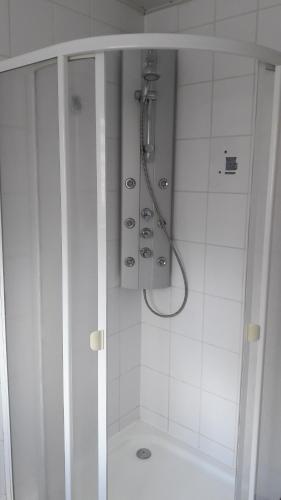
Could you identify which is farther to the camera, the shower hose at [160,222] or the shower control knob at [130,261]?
the shower control knob at [130,261]

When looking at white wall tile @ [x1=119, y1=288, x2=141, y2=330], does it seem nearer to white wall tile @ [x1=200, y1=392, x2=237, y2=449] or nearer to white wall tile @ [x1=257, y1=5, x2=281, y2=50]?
white wall tile @ [x1=200, y1=392, x2=237, y2=449]

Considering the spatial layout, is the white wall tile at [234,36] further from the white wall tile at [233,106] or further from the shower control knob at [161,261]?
the shower control knob at [161,261]

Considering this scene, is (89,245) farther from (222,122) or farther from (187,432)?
(187,432)

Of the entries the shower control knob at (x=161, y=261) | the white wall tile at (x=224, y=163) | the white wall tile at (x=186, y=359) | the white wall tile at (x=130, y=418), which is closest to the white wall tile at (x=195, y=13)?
the white wall tile at (x=224, y=163)

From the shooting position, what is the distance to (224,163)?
1.70 meters

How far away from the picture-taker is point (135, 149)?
1737 millimetres

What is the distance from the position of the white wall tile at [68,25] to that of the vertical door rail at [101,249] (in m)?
0.59

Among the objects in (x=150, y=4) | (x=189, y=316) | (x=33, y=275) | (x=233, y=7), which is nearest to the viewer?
(x=33, y=275)

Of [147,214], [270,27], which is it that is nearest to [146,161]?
[147,214]

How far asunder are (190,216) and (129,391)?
98 cm

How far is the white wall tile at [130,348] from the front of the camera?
2.03 m

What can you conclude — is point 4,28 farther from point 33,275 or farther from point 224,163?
point 224,163

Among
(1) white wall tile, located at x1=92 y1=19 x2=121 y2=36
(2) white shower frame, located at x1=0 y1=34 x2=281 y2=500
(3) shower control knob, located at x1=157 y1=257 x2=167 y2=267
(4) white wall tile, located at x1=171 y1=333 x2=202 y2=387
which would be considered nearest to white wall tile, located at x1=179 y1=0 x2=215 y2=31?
(1) white wall tile, located at x1=92 y1=19 x2=121 y2=36

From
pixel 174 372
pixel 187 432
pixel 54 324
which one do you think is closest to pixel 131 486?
pixel 187 432
